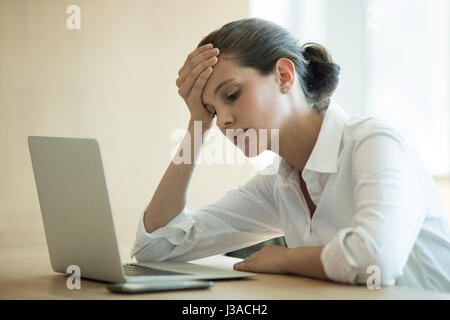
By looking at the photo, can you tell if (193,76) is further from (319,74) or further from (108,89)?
(108,89)

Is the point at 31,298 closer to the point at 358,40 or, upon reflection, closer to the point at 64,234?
the point at 64,234

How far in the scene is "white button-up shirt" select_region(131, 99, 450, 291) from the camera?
0.91m

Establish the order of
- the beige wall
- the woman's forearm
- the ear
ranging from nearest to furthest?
the ear, the woman's forearm, the beige wall

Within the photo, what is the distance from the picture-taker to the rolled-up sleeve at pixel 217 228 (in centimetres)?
132

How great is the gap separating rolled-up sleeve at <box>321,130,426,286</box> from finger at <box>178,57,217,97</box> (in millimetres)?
418

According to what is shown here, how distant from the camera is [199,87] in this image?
1.27 m

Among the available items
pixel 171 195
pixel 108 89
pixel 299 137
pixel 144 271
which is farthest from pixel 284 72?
pixel 108 89

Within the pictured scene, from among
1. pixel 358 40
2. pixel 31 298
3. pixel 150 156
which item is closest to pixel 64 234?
pixel 31 298

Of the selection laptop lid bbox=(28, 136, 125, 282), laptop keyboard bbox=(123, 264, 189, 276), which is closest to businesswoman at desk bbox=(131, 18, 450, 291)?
laptop keyboard bbox=(123, 264, 189, 276)

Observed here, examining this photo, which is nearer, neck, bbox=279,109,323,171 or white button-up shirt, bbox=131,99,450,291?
white button-up shirt, bbox=131,99,450,291

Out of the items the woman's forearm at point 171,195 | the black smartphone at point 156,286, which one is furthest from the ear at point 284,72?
the black smartphone at point 156,286

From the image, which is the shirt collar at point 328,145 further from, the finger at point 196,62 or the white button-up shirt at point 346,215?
the finger at point 196,62

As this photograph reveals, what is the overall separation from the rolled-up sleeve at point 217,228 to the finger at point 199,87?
28 centimetres

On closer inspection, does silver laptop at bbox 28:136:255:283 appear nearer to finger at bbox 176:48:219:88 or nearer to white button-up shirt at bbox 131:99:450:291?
white button-up shirt at bbox 131:99:450:291
